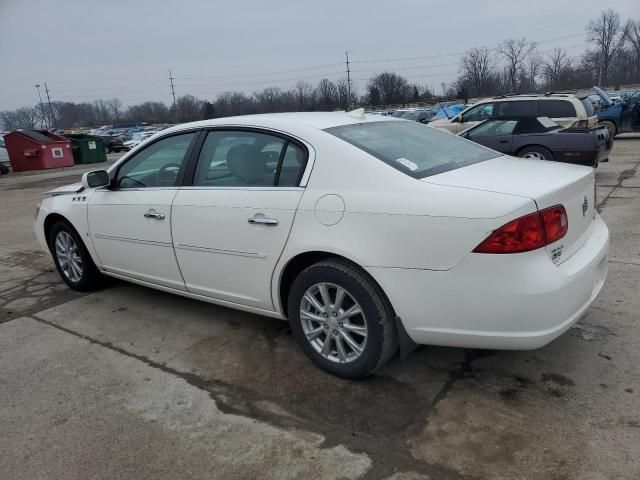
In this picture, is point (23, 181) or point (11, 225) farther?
point (23, 181)

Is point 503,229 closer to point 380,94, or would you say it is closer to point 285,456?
point 285,456

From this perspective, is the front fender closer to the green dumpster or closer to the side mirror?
the side mirror

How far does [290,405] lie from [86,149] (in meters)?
24.3

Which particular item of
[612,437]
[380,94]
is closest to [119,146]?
[612,437]

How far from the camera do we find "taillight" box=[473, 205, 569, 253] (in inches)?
95.8

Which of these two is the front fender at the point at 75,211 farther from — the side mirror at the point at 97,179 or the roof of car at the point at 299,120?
the roof of car at the point at 299,120

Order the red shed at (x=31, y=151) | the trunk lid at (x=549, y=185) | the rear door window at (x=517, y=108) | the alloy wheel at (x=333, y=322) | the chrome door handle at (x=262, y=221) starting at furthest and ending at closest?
the red shed at (x=31, y=151), the rear door window at (x=517, y=108), the chrome door handle at (x=262, y=221), the alloy wheel at (x=333, y=322), the trunk lid at (x=549, y=185)

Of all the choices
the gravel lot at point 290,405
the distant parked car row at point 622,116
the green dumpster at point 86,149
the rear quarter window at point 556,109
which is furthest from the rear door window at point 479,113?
the green dumpster at point 86,149

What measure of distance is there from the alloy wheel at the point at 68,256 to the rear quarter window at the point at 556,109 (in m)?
10.2

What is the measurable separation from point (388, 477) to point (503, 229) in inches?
48.2

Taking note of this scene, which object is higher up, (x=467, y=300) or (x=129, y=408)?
(x=467, y=300)

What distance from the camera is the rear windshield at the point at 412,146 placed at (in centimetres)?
298

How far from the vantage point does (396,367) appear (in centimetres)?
323

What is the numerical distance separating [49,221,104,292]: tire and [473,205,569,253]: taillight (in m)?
3.71
